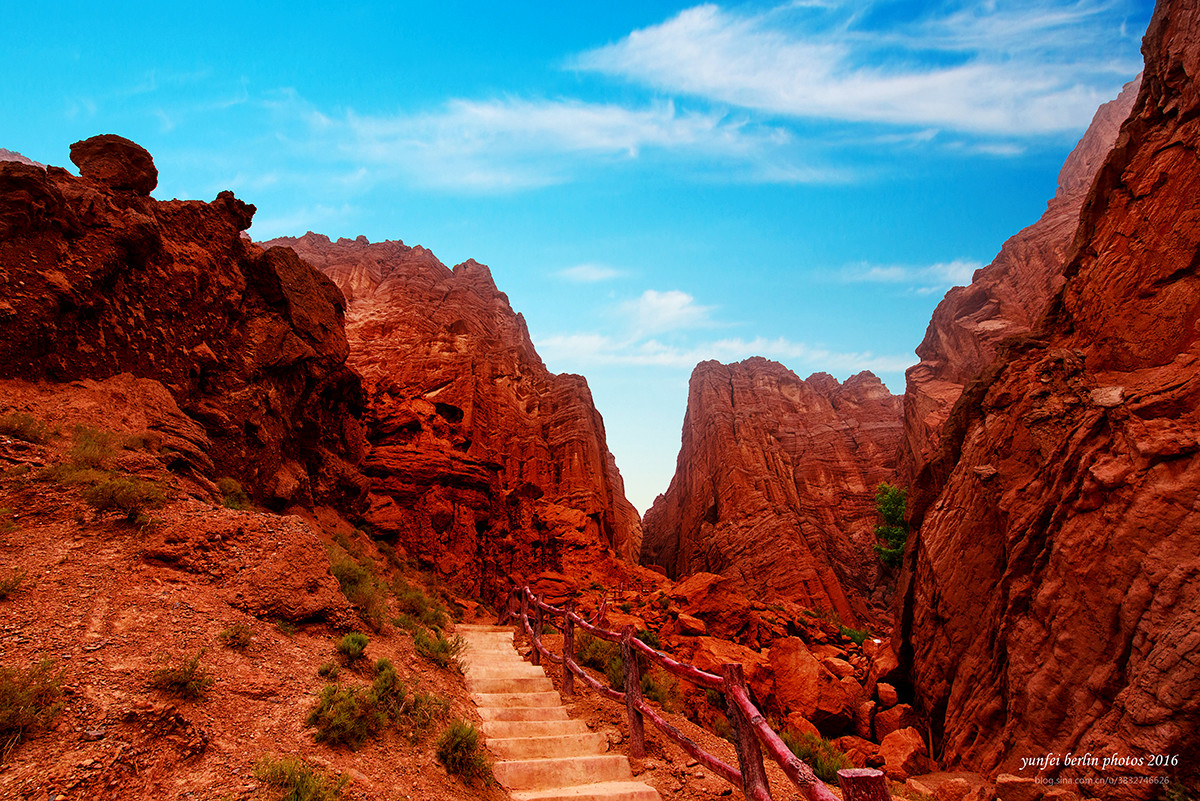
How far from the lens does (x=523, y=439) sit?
135 feet

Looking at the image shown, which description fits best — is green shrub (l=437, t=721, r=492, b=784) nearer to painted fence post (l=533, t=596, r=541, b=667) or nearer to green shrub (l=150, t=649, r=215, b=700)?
green shrub (l=150, t=649, r=215, b=700)

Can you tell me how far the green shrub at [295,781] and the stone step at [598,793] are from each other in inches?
92.6

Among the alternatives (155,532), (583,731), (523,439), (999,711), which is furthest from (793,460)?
(155,532)

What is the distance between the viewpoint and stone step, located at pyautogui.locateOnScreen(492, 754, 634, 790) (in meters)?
6.17

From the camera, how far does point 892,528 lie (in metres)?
35.5

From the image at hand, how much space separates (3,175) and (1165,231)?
79.0 feet

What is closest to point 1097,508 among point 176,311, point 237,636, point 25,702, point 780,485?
point 237,636

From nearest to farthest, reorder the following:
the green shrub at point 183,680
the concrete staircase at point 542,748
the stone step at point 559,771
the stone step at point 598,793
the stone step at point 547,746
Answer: the green shrub at point 183,680, the stone step at point 598,793, the concrete staircase at point 542,748, the stone step at point 559,771, the stone step at point 547,746

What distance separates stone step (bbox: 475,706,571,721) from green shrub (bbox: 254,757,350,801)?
4.00 meters

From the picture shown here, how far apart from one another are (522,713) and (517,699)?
28.3 inches

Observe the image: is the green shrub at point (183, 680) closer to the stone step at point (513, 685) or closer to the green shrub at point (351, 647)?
the green shrub at point (351, 647)

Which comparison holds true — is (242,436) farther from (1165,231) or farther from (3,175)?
(1165,231)

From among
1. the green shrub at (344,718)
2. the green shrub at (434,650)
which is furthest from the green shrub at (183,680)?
the green shrub at (434,650)

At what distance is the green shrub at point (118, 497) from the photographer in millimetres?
6613
